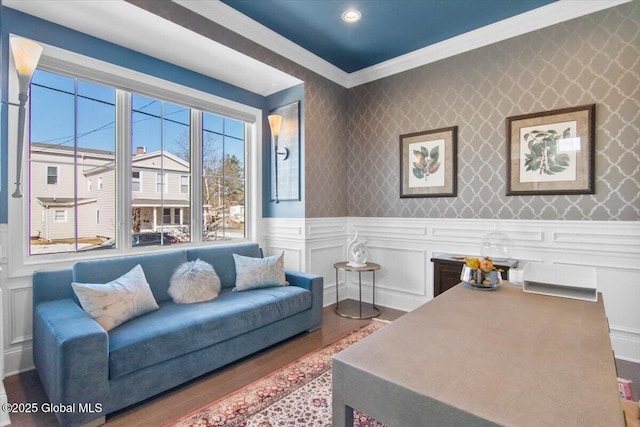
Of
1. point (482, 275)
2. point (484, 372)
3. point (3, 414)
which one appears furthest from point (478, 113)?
point (3, 414)

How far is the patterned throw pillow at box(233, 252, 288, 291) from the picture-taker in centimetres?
306

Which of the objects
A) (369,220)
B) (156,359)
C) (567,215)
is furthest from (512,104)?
(156,359)

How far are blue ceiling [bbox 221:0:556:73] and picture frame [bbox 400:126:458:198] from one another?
98 cm

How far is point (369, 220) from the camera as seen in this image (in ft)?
13.5

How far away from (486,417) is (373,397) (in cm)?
31

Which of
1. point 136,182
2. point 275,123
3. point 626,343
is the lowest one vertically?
point 626,343

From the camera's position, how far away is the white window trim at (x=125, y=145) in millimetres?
2355

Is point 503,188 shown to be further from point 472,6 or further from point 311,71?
point 311,71

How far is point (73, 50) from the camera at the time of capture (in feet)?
8.50

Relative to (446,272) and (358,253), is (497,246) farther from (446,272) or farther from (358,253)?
(358,253)

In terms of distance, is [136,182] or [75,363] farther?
[136,182]

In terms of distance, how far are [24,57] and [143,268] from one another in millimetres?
1668

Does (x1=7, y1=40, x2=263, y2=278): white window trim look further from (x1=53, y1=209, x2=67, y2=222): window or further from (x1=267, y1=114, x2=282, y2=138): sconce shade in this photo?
(x1=267, y1=114, x2=282, y2=138): sconce shade

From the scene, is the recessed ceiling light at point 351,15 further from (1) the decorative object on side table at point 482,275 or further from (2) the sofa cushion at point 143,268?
(2) the sofa cushion at point 143,268
